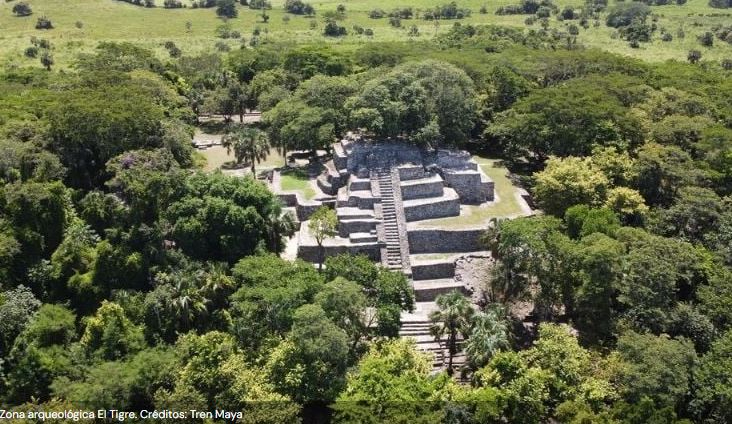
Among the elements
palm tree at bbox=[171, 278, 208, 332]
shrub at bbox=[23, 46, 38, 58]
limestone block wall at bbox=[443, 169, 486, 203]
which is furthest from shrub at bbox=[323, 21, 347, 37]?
palm tree at bbox=[171, 278, 208, 332]

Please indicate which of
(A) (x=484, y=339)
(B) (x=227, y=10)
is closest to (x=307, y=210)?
(A) (x=484, y=339)

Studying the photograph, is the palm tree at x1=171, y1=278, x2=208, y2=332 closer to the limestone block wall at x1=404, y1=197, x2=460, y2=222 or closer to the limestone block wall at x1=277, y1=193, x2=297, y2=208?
the limestone block wall at x1=277, y1=193, x2=297, y2=208

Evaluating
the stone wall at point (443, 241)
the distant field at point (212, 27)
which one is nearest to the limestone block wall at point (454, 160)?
the stone wall at point (443, 241)

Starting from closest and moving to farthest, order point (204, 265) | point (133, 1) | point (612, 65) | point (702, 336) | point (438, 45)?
point (702, 336) → point (204, 265) → point (612, 65) → point (438, 45) → point (133, 1)

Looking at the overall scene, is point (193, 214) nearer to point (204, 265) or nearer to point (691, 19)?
point (204, 265)

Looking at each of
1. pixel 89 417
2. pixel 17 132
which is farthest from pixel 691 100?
pixel 17 132

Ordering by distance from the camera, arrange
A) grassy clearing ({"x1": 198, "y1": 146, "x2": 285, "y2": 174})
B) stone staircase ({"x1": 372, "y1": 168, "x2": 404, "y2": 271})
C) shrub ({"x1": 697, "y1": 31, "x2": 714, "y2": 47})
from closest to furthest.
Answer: stone staircase ({"x1": 372, "y1": 168, "x2": 404, "y2": 271}) < grassy clearing ({"x1": 198, "y1": 146, "x2": 285, "y2": 174}) < shrub ({"x1": 697, "y1": 31, "x2": 714, "y2": 47})
